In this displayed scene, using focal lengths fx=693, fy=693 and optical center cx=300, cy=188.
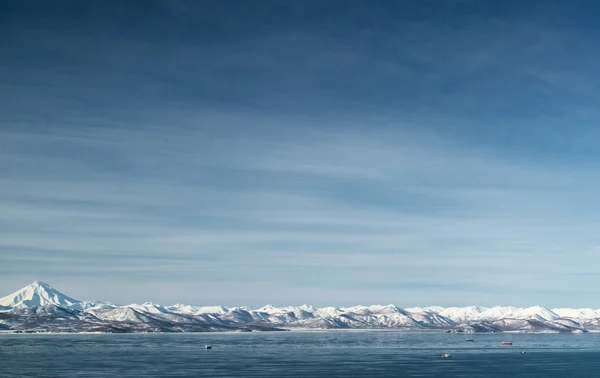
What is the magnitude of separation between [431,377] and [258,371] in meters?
36.1

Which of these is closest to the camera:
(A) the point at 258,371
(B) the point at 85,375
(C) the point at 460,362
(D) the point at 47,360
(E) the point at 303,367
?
(B) the point at 85,375

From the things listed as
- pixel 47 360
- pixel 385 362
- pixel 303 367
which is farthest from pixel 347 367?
pixel 47 360

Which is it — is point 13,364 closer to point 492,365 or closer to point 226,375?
point 226,375

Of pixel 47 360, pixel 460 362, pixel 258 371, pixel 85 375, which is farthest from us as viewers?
pixel 460 362

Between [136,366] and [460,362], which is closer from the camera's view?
[136,366]

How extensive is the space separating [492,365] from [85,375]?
103 metres

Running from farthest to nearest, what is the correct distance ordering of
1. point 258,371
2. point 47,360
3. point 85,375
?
point 47,360 → point 258,371 → point 85,375

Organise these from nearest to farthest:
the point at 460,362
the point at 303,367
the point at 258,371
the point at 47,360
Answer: the point at 258,371 → the point at 303,367 → the point at 47,360 → the point at 460,362

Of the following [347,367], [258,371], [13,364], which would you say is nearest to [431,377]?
[347,367]

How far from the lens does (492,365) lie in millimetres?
180875

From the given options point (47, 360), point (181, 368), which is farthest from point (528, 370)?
point (47, 360)

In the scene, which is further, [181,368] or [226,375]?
[181,368]

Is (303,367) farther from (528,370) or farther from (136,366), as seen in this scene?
(528,370)

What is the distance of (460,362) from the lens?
188 metres
